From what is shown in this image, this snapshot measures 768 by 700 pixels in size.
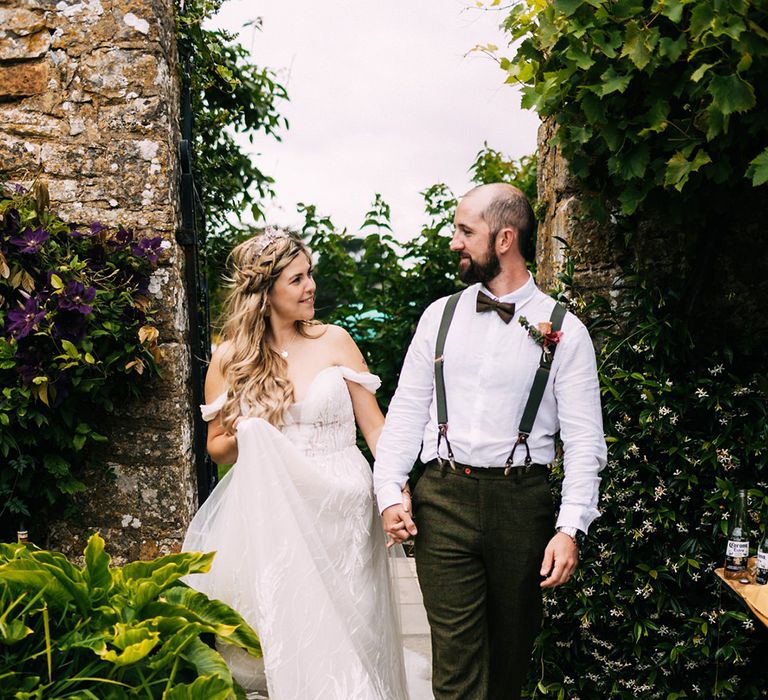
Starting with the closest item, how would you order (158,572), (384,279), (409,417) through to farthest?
1. (158,572)
2. (409,417)
3. (384,279)

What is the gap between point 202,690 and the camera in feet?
6.09

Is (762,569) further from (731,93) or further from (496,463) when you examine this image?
(731,93)

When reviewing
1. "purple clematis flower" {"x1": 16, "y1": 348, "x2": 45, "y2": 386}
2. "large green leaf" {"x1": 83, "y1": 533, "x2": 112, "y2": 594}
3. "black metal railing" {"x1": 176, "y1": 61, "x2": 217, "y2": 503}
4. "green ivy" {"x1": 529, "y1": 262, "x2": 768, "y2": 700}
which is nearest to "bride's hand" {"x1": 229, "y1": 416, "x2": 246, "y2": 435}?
"large green leaf" {"x1": 83, "y1": 533, "x2": 112, "y2": 594}

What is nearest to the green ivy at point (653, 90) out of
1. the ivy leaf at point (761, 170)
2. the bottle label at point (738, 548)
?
the ivy leaf at point (761, 170)

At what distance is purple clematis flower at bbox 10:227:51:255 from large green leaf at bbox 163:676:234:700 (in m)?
1.98

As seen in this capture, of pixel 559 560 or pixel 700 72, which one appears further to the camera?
pixel 559 560

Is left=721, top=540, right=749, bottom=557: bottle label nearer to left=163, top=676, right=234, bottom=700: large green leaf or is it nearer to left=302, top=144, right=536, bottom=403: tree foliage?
left=163, top=676, right=234, bottom=700: large green leaf

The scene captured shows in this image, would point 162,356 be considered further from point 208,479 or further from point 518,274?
point 518,274

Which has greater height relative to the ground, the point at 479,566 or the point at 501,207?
the point at 501,207

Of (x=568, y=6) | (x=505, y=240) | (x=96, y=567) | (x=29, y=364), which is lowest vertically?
(x=96, y=567)

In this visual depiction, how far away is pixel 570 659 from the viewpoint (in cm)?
315

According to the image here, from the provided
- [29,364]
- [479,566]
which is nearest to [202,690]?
[479,566]

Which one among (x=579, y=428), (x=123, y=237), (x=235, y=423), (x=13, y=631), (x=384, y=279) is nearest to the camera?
(x=13, y=631)

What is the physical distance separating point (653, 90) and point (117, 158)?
2417 mm
